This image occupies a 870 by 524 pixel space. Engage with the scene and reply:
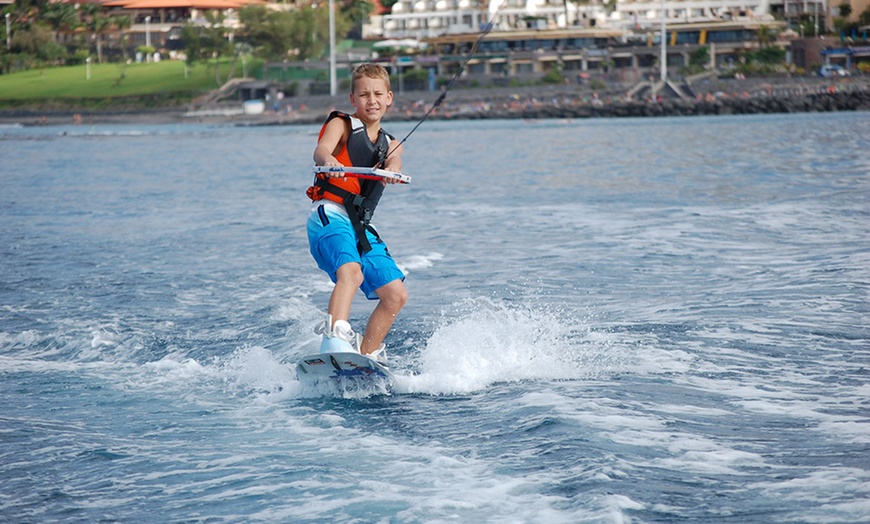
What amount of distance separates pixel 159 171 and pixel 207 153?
36.6 ft

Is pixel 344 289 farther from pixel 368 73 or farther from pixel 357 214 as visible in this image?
pixel 368 73

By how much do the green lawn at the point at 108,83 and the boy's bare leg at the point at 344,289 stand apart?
93472 millimetres

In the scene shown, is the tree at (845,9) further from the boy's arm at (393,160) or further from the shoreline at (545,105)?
the boy's arm at (393,160)

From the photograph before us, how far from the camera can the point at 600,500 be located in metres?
3.98

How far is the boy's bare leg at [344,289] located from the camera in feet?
18.5

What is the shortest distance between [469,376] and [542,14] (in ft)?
339

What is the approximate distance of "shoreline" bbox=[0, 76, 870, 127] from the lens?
230 feet

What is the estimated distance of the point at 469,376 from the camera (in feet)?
19.4

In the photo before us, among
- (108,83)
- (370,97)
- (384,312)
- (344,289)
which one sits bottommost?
(384,312)

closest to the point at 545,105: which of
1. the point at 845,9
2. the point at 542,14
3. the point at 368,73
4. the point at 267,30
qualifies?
the point at 542,14

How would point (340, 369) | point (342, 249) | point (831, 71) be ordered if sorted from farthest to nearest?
point (831, 71)
point (342, 249)
point (340, 369)

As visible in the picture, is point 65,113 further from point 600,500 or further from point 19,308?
point 600,500

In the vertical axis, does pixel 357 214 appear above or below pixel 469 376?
above

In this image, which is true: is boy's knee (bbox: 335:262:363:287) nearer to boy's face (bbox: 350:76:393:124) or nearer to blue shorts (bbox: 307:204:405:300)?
blue shorts (bbox: 307:204:405:300)
